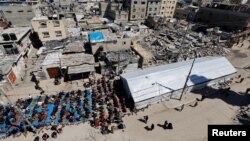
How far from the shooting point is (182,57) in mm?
40688

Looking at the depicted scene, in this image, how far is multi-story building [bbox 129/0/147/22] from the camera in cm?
6206

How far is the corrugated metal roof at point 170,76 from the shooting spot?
83.5 ft

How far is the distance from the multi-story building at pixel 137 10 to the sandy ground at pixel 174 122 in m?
45.9

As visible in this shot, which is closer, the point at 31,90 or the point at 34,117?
the point at 34,117

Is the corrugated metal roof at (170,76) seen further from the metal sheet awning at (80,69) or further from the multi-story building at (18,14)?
the multi-story building at (18,14)

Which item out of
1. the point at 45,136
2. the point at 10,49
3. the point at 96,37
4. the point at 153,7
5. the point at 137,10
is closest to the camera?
the point at 45,136

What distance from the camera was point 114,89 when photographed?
28734mm

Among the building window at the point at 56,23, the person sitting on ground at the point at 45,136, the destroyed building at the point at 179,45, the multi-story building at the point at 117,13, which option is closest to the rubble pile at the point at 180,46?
the destroyed building at the point at 179,45

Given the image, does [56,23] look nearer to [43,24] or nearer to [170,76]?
[43,24]

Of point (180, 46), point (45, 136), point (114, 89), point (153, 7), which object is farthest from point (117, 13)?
point (45, 136)

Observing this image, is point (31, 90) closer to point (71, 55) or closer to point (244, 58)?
point (71, 55)

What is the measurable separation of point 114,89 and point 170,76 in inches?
430

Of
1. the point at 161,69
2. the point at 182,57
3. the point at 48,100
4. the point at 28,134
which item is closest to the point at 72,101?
the point at 48,100

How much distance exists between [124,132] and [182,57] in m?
27.7
